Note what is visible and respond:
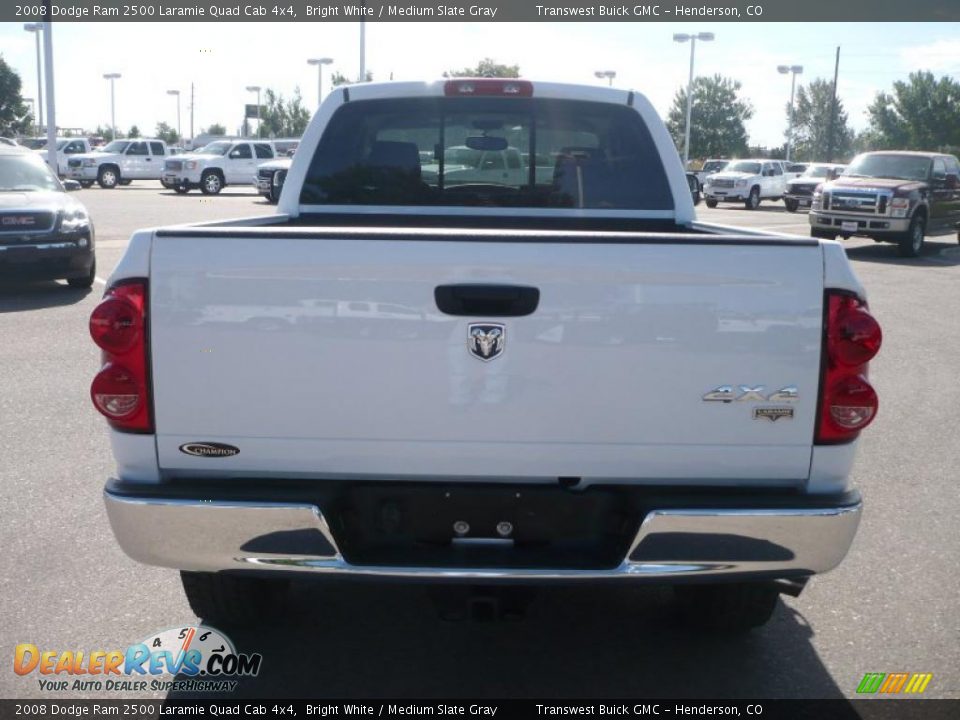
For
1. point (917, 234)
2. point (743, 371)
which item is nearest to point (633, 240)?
point (743, 371)

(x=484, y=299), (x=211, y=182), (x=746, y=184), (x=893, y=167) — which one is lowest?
(x=211, y=182)

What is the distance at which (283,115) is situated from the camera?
3452 inches

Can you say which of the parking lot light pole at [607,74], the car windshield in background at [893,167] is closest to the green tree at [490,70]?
the parking lot light pole at [607,74]

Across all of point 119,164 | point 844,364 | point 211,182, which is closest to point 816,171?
point 211,182

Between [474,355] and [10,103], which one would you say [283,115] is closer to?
[10,103]

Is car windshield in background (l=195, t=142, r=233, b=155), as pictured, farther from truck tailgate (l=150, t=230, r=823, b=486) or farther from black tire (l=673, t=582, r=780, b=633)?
truck tailgate (l=150, t=230, r=823, b=486)

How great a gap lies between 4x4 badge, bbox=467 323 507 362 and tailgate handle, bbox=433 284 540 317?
0.12 ft

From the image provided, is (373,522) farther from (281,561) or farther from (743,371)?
(743,371)

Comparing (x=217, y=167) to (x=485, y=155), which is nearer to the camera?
(x=485, y=155)

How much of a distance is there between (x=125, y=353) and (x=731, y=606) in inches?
91.6

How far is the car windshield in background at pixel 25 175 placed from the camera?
1377 centimetres

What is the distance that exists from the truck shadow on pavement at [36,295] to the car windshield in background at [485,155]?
7.98 metres

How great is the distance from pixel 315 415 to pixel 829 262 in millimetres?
1595
